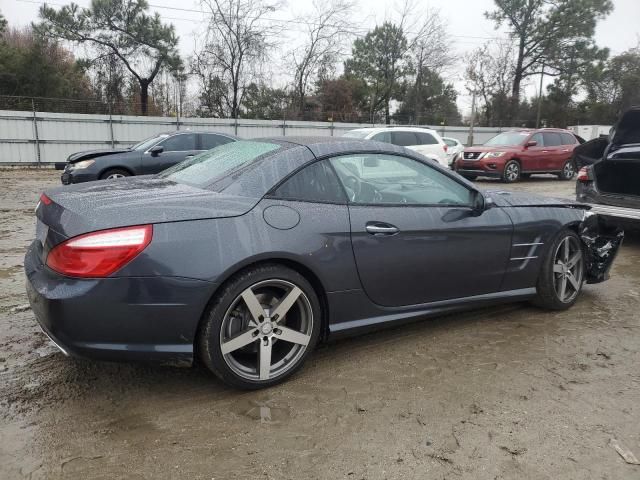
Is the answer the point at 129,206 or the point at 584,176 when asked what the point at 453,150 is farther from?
the point at 129,206

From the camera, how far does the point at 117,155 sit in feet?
31.9

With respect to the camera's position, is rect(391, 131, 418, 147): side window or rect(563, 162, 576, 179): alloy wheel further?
rect(563, 162, 576, 179): alloy wheel

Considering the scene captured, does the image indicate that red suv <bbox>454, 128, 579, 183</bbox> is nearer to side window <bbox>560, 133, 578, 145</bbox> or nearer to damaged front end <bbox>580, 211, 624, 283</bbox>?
side window <bbox>560, 133, 578, 145</bbox>

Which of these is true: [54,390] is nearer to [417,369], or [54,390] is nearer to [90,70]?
[417,369]

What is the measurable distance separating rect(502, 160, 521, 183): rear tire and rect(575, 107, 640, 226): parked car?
8.19 metres

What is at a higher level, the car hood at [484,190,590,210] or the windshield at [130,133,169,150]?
the windshield at [130,133,169,150]

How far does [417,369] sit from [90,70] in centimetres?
2936

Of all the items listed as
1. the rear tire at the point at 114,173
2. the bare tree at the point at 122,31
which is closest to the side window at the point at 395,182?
the rear tire at the point at 114,173

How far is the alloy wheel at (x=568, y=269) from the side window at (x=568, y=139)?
13.4m

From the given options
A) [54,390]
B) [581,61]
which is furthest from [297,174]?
[581,61]

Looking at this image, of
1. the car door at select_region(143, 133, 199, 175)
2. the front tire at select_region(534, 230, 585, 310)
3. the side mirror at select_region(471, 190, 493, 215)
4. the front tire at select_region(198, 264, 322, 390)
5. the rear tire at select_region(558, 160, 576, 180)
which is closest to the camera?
the front tire at select_region(198, 264, 322, 390)

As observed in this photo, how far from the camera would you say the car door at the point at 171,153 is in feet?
32.7

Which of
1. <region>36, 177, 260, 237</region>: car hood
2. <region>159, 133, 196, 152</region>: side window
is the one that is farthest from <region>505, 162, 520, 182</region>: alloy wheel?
<region>36, 177, 260, 237</region>: car hood

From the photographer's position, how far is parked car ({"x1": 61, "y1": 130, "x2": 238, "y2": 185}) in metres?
9.47
